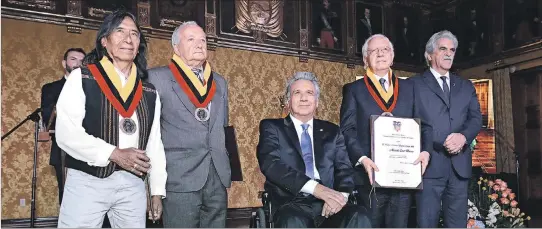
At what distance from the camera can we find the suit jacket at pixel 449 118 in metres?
3.32

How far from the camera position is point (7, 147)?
7086mm

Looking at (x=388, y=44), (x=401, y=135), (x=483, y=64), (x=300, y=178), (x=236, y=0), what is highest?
(x=236, y=0)

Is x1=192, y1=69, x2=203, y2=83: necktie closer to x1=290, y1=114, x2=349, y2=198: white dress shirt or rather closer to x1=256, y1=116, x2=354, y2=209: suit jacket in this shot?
x1=256, y1=116, x2=354, y2=209: suit jacket

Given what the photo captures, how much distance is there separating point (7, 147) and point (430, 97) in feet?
→ 18.9

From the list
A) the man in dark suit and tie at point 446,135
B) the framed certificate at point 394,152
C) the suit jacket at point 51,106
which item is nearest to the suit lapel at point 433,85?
the man in dark suit and tie at point 446,135

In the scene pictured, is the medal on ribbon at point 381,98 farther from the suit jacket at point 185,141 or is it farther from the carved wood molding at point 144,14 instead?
the carved wood molding at point 144,14

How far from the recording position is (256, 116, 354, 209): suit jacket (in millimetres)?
2928

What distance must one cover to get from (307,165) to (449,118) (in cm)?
105

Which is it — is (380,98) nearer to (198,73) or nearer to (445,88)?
(445,88)

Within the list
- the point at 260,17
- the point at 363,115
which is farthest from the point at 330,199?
the point at 260,17

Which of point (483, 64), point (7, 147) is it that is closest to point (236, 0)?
point (7, 147)

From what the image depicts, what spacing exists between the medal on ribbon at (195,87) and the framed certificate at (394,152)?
92 centimetres

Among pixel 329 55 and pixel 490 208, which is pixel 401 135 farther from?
pixel 329 55

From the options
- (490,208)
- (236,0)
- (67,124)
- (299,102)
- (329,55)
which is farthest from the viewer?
(329,55)
